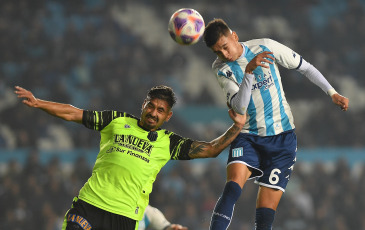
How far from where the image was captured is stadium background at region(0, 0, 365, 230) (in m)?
11.2

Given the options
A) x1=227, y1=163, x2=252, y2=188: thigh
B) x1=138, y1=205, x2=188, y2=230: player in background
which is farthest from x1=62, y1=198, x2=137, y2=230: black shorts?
x1=138, y1=205, x2=188, y2=230: player in background

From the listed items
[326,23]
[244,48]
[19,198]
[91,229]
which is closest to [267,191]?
[244,48]

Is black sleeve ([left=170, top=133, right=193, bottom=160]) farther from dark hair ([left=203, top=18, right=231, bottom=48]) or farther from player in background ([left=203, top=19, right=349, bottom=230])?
→ dark hair ([left=203, top=18, right=231, bottom=48])

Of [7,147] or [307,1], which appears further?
[307,1]

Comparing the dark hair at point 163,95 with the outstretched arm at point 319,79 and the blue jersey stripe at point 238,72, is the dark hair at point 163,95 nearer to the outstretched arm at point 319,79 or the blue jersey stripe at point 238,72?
the blue jersey stripe at point 238,72

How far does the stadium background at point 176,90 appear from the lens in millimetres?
11156

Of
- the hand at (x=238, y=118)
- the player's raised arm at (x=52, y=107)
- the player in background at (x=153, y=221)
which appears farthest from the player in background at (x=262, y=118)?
the player in background at (x=153, y=221)

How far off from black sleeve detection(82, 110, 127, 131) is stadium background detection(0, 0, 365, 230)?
16.3 ft

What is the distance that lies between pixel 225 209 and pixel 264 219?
1.59ft

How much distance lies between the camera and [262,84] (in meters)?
5.33

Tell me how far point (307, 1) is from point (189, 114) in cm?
570

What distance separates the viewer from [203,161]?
39.3ft

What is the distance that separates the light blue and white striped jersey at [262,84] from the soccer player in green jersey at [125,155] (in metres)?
0.29

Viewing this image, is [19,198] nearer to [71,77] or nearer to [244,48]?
[71,77]
